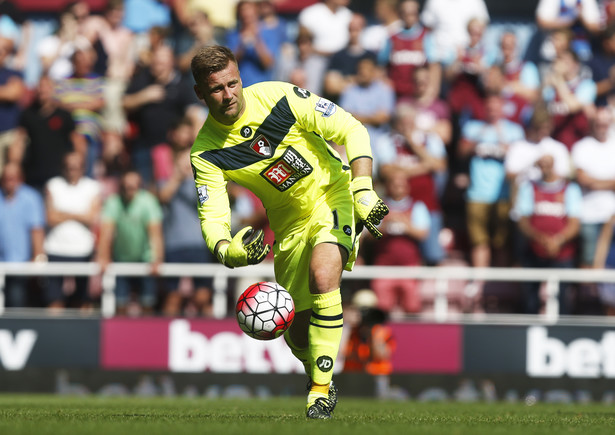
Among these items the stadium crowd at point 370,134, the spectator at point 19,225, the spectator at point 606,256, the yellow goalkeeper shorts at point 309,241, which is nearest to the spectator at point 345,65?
the stadium crowd at point 370,134

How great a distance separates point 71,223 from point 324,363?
6915 millimetres

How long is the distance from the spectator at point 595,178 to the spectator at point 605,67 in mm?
697

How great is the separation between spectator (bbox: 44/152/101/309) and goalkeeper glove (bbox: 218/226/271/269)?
6.74m

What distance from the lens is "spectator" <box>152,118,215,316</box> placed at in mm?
13320

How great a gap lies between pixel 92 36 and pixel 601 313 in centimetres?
780

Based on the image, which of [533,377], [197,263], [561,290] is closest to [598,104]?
[561,290]

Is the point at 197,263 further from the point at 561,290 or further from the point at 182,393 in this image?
the point at 561,290

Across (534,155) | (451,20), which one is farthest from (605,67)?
(451,20)

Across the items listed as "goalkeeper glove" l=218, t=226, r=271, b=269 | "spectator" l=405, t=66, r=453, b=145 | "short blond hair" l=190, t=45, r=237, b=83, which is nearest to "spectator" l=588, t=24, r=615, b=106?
"spectator" l=405, t=66, r=453, b=145

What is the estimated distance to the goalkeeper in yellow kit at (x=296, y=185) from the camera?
7238mm

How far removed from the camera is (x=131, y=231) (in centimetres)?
1322

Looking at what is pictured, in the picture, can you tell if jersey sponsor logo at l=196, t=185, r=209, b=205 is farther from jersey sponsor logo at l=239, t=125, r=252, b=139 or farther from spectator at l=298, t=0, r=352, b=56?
spectator at l=298, t=0, r=352, b=56

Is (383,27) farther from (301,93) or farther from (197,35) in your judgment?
(301,93)

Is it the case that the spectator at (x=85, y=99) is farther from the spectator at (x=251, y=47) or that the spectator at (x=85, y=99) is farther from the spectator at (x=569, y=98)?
the spectator at (x=569, y=98)
